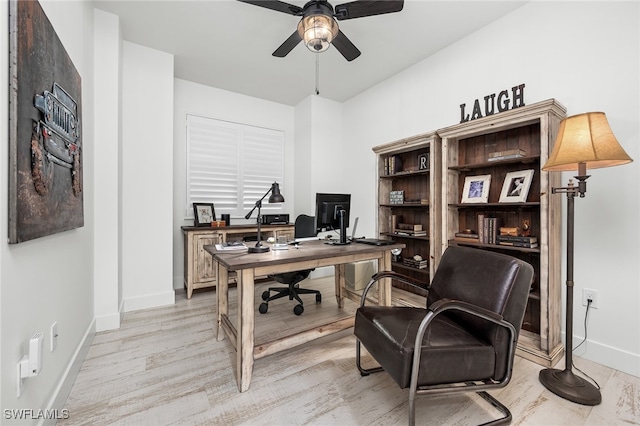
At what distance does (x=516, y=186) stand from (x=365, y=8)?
6.37ft

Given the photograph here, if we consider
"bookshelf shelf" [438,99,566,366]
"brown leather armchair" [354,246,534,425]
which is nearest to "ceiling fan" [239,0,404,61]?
"bookshelf shelf" [438,99,566,366]

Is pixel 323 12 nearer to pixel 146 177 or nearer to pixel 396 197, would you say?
pixel 396 197

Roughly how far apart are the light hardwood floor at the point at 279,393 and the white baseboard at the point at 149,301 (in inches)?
22.9

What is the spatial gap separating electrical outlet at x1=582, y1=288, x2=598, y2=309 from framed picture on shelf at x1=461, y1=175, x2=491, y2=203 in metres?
0.98

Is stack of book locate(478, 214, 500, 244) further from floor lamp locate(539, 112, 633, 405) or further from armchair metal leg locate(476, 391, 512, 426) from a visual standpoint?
armchair metal leg locate(476, 391, 512, 426)

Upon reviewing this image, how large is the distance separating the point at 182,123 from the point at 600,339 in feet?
16.4

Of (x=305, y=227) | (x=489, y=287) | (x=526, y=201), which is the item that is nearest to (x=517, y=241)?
(x=526, y=201)

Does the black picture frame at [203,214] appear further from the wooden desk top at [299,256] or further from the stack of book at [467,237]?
the stack of book at [467,237]

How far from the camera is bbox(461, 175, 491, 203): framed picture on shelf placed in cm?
247

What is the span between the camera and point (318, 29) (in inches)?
78.7

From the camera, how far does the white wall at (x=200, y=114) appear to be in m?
3.70

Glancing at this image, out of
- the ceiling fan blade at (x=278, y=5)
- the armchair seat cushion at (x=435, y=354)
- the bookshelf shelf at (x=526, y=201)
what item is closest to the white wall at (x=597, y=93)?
the bookshelf shelf at (x=526, y=201)

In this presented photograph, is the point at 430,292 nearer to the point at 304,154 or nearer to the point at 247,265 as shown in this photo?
the point at 247,265

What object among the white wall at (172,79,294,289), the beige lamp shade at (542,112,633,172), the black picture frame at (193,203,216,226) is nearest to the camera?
the beige lamp shade at (542,112,633,172)
